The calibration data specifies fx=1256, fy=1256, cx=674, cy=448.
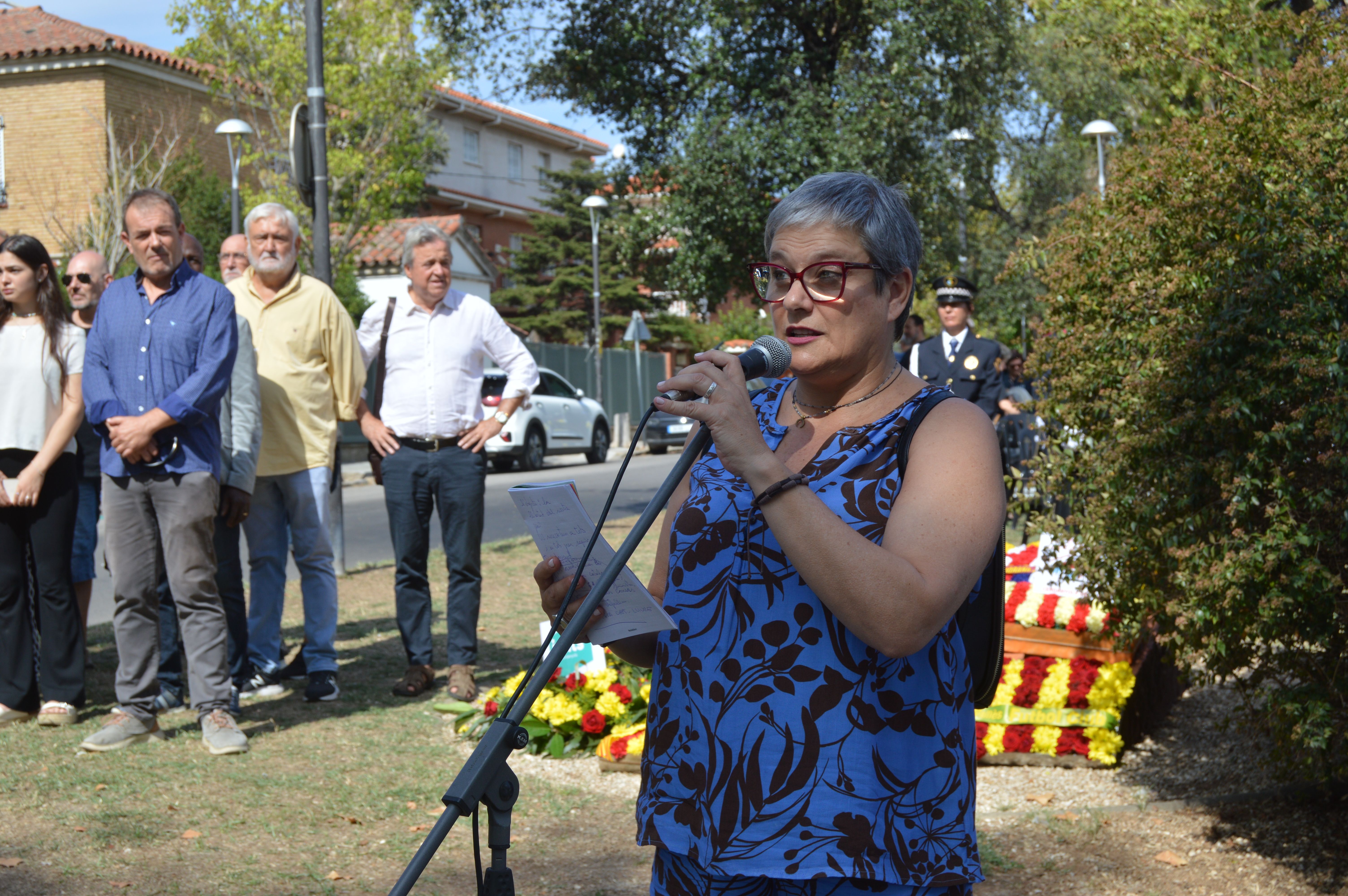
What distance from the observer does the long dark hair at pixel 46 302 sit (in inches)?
227

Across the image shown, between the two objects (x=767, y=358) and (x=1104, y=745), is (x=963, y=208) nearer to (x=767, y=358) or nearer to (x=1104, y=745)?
(x=1104, y=745)

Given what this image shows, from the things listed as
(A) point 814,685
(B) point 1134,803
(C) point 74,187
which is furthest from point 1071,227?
(C) point 74,187

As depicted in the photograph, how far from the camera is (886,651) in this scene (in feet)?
6.09

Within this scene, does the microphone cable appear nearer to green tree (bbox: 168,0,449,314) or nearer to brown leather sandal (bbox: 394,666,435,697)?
brown leather sandal (bbox: 394,666,435,697)

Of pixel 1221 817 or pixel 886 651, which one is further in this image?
pixel 1221 817

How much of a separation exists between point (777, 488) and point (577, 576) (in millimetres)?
420

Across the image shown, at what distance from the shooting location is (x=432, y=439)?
6234 millimetres

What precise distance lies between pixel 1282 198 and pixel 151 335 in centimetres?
429

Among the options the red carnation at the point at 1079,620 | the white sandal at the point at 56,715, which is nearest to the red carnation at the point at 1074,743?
the red carnation at the point at 1079,620

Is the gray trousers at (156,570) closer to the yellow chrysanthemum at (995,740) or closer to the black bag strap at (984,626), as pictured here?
the yellow chrysanthemum at (995,740)

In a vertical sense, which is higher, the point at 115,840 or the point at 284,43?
the point at 284,43

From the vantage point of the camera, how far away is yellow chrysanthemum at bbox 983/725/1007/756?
5.23m

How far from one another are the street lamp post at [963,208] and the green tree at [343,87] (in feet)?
34.7

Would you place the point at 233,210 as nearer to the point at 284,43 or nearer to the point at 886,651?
the point at 284,43
